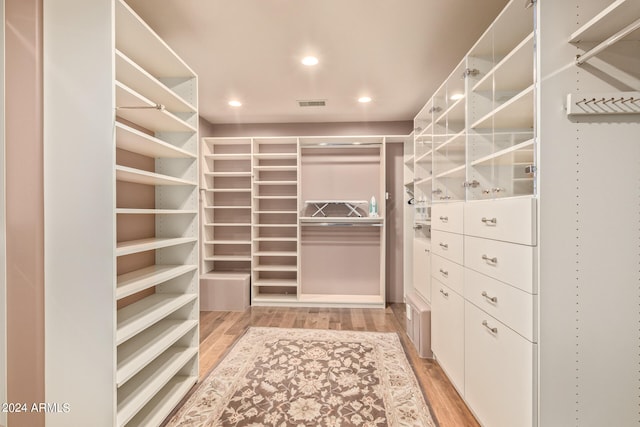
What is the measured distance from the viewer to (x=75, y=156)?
1.44m

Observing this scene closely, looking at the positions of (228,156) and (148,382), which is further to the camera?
(228,156)

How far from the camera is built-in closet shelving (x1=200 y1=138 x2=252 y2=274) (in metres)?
4.39

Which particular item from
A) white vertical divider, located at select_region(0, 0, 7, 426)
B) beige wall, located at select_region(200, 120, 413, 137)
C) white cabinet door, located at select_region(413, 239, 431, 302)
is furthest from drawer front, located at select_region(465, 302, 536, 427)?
beige wall, located at select_region(200, 120, 413, 137)

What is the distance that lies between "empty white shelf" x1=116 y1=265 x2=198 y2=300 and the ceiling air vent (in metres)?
2.30

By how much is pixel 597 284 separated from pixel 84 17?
8.08 feet

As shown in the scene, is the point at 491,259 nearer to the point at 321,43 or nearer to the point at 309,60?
the point at 321,43


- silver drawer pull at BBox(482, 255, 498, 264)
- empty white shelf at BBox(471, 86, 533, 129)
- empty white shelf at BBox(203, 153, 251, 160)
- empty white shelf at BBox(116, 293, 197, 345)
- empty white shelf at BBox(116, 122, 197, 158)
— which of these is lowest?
empty white shelf at BBox(116, 293, 197, 345)

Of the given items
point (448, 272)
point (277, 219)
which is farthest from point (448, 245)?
point (277, 219)

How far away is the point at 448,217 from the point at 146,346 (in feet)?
7.00

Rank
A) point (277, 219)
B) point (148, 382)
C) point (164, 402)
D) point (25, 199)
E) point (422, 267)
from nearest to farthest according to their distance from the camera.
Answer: point (25, 199), point (148, 382), point (164, 402), point (422, 267), point (277, 219)

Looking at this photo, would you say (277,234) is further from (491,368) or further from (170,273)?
(491,368)

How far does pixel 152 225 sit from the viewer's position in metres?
2.33

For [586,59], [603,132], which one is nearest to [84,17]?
[586,59]

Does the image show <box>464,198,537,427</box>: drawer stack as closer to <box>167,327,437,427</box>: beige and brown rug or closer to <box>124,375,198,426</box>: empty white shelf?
<box>167,327,437,427</box>: beige and brown rug
